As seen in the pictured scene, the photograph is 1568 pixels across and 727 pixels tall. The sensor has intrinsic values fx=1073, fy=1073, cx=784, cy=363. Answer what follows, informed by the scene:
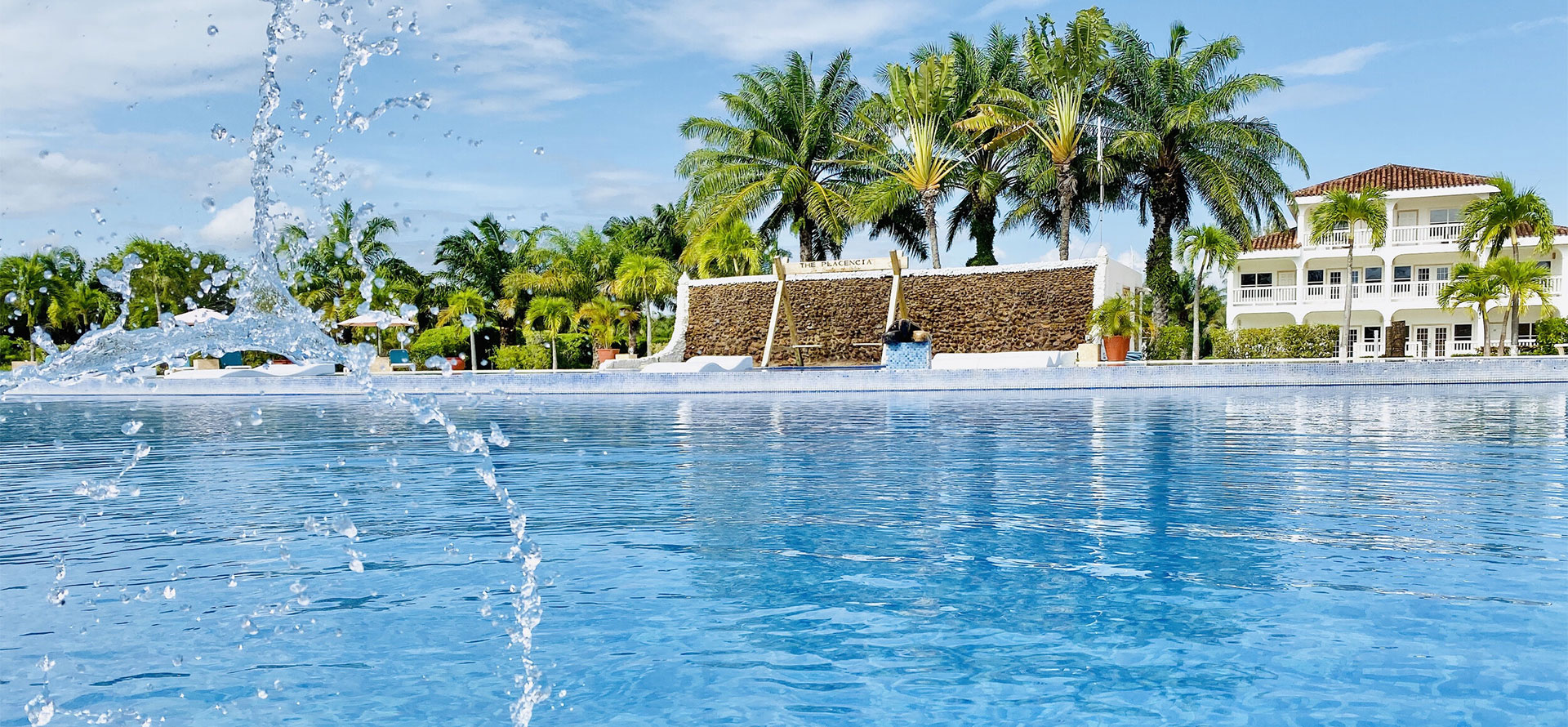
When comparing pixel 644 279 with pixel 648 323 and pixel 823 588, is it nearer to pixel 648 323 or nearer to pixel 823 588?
pixel 648 323

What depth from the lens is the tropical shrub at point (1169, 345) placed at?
28.5 meters

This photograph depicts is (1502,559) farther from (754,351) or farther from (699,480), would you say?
(754,351)

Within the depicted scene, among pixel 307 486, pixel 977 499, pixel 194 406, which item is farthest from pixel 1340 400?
pixel 194 406

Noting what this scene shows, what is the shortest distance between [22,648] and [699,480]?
4.82 meters

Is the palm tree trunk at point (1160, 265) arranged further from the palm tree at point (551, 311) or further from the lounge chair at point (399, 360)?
the lounge chair at point (399, 360)

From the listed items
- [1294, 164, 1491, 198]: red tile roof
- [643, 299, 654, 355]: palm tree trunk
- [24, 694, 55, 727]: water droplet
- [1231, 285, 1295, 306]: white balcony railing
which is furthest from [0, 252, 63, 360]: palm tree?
[1294, 164, 1491, 198]: red tile roof

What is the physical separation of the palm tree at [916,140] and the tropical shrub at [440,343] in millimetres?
14842

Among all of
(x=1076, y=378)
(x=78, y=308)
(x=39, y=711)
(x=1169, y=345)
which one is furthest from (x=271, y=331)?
(x=78, y=308)

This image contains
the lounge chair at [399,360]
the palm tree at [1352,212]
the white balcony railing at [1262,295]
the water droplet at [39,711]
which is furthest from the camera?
the white balcony railing at [1262,295]

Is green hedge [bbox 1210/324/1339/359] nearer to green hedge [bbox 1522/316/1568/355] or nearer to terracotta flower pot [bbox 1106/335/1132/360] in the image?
green hedge [bbox 1522/316/1568/355]

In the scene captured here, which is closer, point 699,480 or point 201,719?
point 201,719

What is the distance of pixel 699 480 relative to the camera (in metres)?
8.44

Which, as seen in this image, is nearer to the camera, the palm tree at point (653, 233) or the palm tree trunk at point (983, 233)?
the palm tree trunk at point (983, 233)

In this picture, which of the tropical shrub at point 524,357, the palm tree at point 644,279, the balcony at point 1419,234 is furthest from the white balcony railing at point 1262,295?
the tropical shrub at point 524,357
